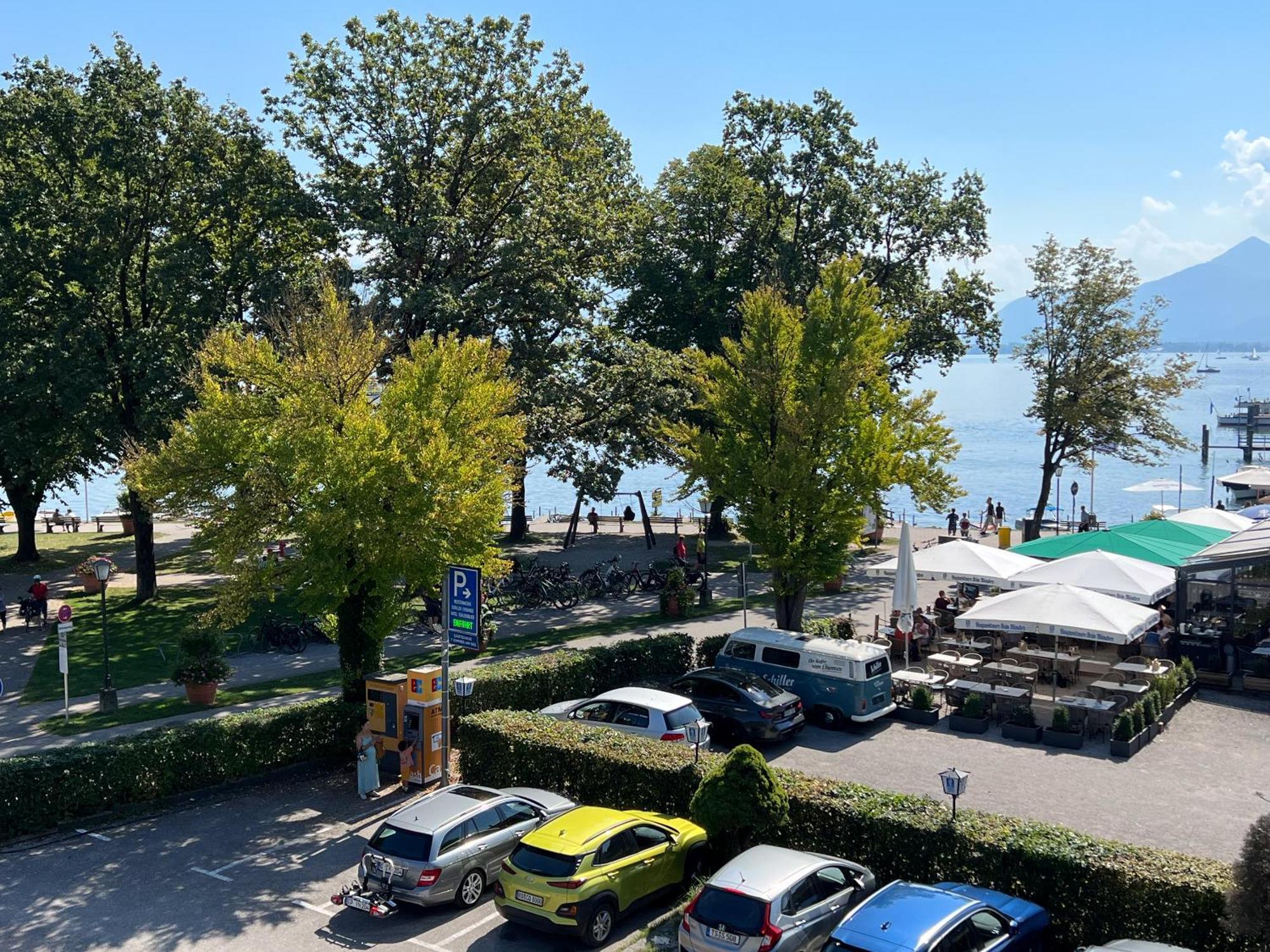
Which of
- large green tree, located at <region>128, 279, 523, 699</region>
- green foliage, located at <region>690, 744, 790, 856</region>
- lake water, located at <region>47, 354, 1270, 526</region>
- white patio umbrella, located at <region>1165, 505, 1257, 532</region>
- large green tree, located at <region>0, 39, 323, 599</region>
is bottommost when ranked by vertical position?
lake water, located at <region>47, 354, 1270, 526</region>

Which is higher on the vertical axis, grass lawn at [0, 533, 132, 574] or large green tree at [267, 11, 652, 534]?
large green tree at [267, 11, 652, 534]

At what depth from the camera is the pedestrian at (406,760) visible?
18109 mm

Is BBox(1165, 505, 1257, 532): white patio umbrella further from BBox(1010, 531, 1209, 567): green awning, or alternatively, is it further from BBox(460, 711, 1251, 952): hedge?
BBox(460, 711, 1251, 952): hedge

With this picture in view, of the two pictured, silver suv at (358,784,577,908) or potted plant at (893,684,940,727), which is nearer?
silver suv at (358,784,577,908)

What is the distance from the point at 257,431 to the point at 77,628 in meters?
14.6

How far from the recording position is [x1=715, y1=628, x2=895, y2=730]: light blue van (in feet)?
68.5

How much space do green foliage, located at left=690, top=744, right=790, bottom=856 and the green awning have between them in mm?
18224

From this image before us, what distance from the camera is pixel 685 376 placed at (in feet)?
104

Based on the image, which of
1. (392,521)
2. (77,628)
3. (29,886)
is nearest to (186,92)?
(77,628)

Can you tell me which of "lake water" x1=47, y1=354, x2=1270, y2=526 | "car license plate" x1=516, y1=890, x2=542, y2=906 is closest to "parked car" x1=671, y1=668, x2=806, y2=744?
"car license plate" x1=516, y1=890, x2=542, y2=906

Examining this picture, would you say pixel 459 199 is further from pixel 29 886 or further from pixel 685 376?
pixel 29 886

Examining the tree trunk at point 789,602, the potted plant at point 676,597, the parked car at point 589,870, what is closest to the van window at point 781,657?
the tree trunk at point 789,602

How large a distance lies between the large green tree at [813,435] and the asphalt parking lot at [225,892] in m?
11.6

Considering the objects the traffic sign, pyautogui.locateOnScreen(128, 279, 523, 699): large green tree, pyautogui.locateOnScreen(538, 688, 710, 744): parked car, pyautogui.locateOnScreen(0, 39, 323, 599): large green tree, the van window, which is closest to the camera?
the traffic sign
